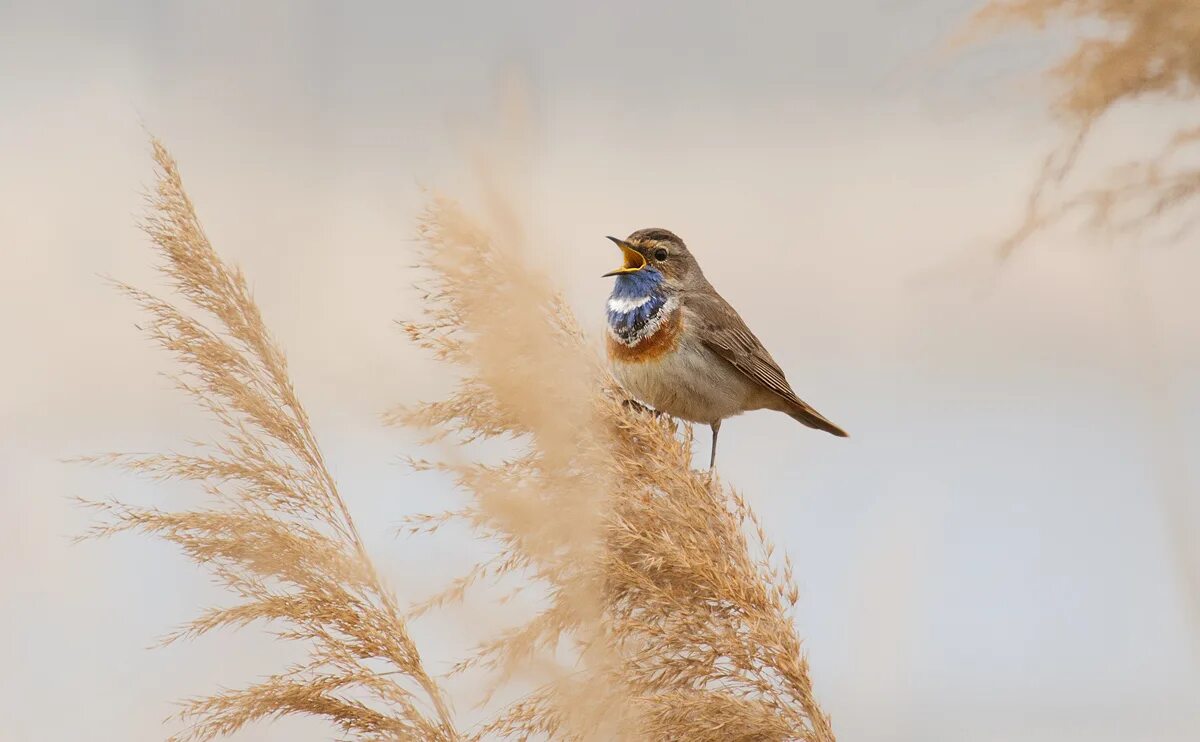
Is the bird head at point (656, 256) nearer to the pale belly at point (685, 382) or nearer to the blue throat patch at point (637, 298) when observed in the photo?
the blue throat patch at point (637, 298)

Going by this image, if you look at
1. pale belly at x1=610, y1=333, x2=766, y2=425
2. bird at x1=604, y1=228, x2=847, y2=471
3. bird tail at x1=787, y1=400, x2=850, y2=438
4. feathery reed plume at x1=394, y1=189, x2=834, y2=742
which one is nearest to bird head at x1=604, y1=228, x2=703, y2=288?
bird at x1=604, y1=228, x2=847, y2=471

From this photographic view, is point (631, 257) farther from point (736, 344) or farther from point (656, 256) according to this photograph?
point (736, 344)

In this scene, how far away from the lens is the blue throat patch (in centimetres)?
327

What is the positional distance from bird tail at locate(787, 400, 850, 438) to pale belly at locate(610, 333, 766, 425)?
0.26 m

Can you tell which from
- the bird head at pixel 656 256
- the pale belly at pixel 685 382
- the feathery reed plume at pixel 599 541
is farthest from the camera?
the bird head at pixel 656 256

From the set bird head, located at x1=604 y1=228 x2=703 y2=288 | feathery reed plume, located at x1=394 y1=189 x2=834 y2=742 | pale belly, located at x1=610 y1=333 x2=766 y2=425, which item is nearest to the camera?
feathery reed plume, located at x1=394 y1=189 x2=834 y2=742

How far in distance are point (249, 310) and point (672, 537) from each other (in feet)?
2.51

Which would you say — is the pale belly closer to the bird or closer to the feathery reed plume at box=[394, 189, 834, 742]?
the bird

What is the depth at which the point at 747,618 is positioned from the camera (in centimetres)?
188

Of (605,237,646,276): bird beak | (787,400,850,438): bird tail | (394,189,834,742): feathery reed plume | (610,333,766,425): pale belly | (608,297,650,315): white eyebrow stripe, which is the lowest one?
(394,189,834,742): feathery reed plume

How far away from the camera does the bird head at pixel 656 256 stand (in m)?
3.34

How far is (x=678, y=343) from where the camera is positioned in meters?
3.25

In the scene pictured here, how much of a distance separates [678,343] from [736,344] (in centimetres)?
19

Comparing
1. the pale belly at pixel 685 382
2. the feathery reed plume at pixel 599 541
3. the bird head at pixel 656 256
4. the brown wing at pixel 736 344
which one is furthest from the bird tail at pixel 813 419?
the feathery reed plume at pixel 599 541
